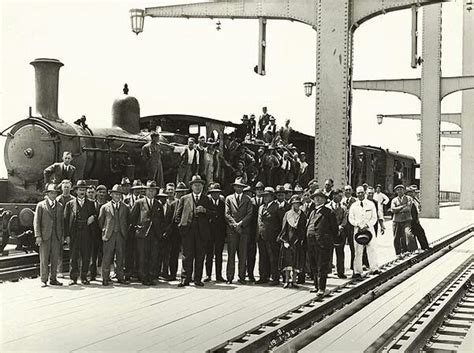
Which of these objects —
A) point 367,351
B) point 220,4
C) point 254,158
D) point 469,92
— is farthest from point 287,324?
point 469,92

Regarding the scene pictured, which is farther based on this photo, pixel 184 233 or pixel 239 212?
pixel 239 212

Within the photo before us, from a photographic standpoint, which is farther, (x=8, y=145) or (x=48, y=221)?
(x=8, y=145)

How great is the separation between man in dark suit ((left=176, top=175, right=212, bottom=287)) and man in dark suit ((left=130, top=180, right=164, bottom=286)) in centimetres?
Result: 34

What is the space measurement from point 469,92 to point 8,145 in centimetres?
2950

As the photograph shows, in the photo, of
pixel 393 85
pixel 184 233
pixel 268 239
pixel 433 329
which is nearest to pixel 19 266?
pixel 184 233

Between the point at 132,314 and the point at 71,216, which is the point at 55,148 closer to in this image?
the point at 71,216

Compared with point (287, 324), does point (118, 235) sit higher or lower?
higher

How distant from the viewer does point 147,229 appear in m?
9.38

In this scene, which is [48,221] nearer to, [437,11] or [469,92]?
[437,11]

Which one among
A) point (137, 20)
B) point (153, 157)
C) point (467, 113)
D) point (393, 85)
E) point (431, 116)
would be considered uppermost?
point (393, 85)

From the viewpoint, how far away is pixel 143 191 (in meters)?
10.5

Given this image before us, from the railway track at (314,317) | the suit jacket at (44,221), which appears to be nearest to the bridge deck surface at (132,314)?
the railway track at (314,317)

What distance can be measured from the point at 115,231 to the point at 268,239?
92.2 inches

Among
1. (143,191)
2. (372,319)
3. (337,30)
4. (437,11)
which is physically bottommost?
(372,319)
